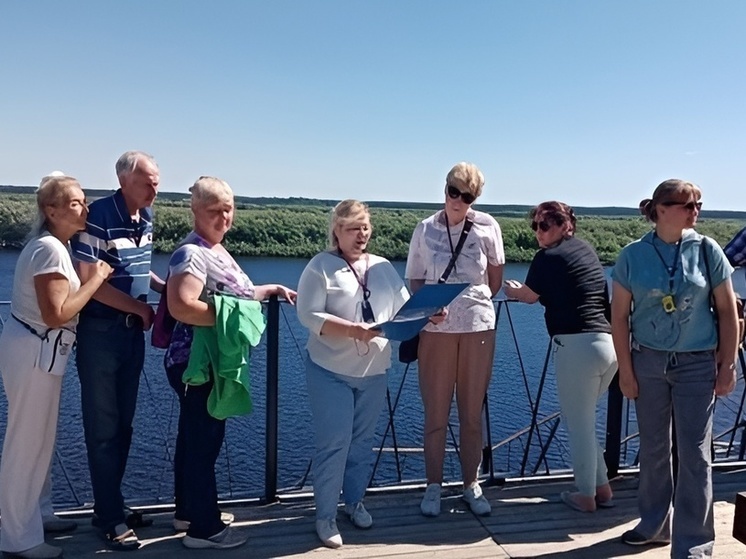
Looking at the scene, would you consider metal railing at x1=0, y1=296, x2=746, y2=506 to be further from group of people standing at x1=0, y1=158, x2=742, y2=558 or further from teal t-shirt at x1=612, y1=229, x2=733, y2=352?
teal t-shirt at x1=612, y1=229, x2=733, y2=352

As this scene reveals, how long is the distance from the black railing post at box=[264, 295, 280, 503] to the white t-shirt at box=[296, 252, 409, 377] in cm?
31

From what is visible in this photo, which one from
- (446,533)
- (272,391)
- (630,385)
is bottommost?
(446,533)

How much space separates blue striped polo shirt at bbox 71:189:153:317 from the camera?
8.23 ft

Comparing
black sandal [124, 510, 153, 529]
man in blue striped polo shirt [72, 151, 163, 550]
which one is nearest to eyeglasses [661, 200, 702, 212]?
man in blue striped polo shirt [72, 151, 163, 550]

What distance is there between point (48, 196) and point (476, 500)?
215cm

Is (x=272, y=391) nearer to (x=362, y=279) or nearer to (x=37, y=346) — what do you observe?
(x=362, y=279)

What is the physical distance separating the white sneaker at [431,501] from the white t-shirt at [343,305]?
633 mm

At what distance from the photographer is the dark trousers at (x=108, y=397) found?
2529 millimetres

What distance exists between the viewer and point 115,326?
255 cm

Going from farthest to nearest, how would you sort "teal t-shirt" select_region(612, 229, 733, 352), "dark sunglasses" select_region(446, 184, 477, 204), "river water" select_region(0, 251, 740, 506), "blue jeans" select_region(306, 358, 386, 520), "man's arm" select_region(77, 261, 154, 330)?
"river water" select_region(0, 251, 740, 506) < "dark sunglasses" select_region(446, 184, 477, 204) < "blue jeans" select_region(306, 358, 386, 520) < "teal t-shirt" select_region(612, 229, 733, 352) < "man's arm" select_region(77, 261, 154, 330)

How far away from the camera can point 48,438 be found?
8.25ft

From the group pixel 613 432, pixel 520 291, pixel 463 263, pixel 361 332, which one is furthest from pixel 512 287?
pixel 613 432

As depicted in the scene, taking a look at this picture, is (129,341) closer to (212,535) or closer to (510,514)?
(212,535)

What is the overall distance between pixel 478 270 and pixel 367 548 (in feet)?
4.03
